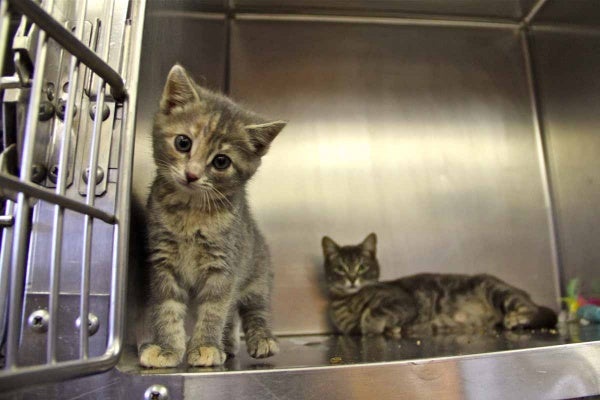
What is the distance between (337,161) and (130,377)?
1.22 meters

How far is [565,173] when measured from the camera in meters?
1.73

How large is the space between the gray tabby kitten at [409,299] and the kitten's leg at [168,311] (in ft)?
2.77

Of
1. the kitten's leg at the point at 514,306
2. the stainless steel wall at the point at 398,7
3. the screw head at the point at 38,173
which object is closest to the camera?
the screw head at the point at 38,173

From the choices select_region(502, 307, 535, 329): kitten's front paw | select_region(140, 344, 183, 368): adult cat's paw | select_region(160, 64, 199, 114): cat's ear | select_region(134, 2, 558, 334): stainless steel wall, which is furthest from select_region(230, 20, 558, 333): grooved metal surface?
select_region(140, 344, 183, 368): adult cat's paw

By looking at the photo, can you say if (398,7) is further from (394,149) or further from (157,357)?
(157,357)

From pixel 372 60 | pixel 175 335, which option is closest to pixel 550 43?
pixel 372 60

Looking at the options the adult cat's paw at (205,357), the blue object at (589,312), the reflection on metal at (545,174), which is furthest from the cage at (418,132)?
the adult cat's paw at (205,357)

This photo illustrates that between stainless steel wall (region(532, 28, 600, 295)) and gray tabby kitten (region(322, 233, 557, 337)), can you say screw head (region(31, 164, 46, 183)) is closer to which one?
gray tabby kitten (region(322, 233, 557, 337))

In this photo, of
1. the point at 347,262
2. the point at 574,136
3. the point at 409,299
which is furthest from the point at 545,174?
the point at 347,262

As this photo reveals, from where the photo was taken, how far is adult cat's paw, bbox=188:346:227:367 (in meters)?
0.86

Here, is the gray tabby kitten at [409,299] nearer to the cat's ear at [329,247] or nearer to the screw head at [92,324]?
the cat's ear at [329,247]

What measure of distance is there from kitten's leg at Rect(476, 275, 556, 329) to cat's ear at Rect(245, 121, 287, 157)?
1.12 m

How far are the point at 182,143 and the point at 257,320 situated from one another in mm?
495

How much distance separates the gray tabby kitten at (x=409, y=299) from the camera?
1762mm
